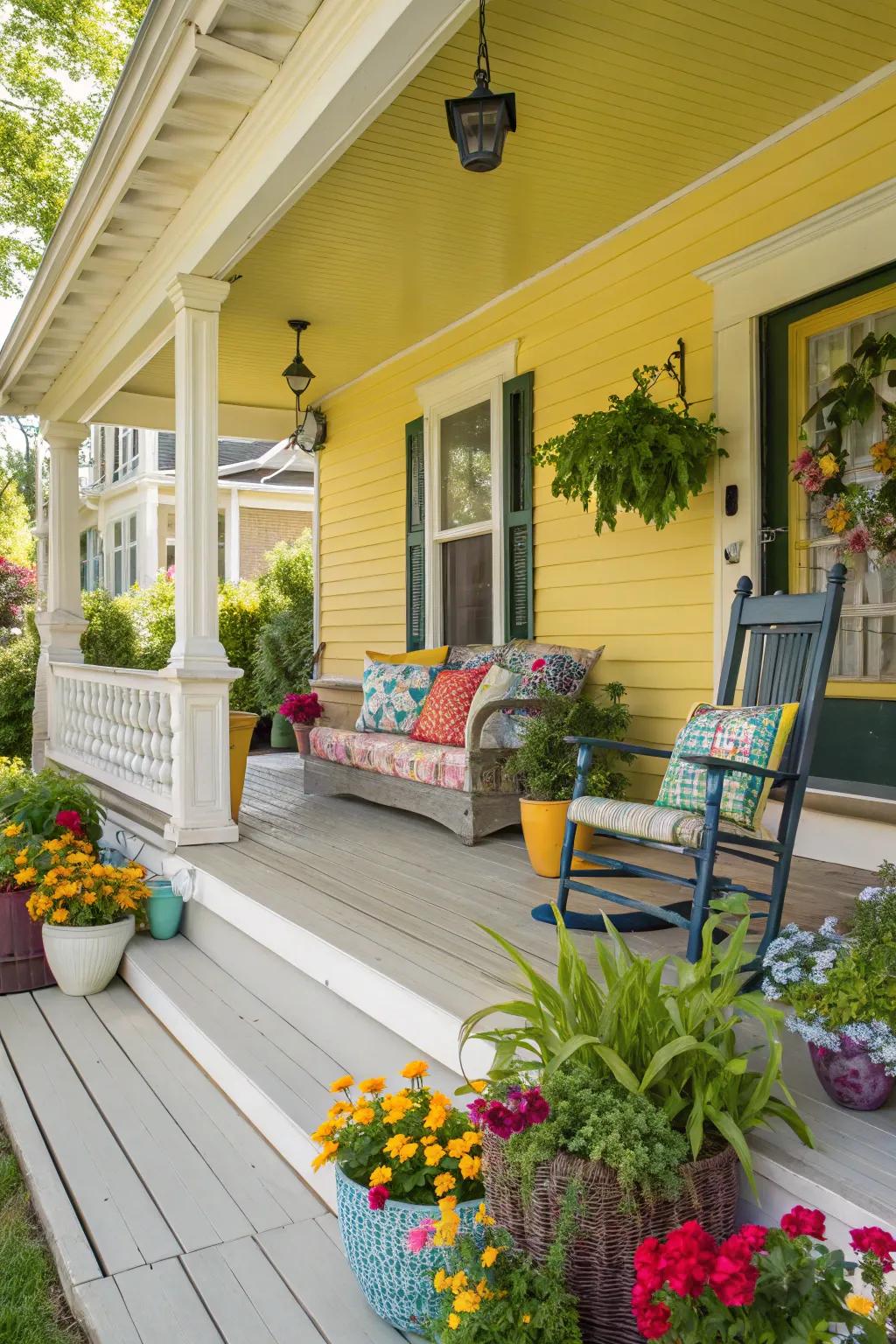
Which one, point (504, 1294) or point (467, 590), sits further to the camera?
point (467, 590)

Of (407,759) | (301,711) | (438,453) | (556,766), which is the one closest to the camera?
(556,766)

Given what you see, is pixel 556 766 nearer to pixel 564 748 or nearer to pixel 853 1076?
pixel 564 748

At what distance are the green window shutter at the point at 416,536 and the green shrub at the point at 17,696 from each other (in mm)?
4620

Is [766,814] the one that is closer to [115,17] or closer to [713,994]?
[713,994]

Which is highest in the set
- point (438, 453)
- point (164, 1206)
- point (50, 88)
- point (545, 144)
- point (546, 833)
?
point (50, 88)

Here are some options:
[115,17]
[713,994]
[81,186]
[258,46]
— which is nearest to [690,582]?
[258,46]

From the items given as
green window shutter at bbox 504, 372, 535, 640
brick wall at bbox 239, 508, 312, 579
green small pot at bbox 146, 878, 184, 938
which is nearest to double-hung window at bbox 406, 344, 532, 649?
green window shutter at bbox 504, 372, 535, 640

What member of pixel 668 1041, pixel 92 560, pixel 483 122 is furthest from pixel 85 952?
pixel 92 560

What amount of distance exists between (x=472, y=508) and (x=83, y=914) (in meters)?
3.23

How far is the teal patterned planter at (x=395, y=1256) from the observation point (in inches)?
69.9

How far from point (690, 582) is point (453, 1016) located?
2557 millimetres

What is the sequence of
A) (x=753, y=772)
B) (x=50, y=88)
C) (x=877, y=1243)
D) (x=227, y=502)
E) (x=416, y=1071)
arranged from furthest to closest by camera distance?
(x=227, y=502) → (x=50, y=88) → (x=753, y=772) → (x=416, y=1071) → (x=877, y=1243)

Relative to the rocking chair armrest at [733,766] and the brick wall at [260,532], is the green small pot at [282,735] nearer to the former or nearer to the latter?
the brick wall at [260,532]

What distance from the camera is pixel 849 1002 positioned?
1.79 meters
